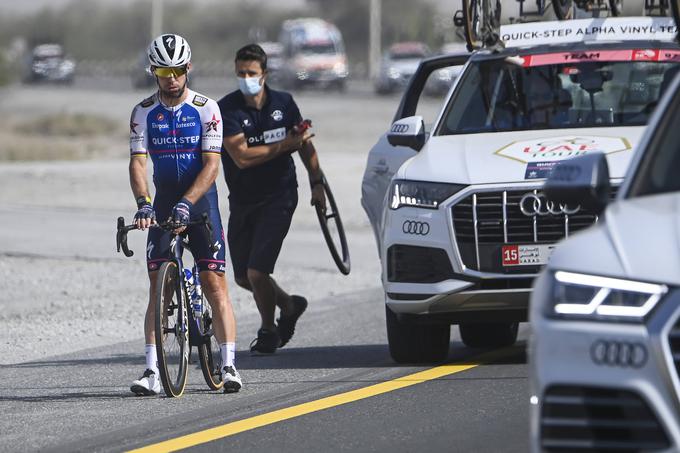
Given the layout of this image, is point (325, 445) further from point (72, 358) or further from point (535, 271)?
point (72, 358)

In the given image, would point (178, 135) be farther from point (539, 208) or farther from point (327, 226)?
point (327, 226)

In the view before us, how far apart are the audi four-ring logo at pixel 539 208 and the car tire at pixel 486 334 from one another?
1.69 m

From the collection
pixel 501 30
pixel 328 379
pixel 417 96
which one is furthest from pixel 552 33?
pixel 328 379

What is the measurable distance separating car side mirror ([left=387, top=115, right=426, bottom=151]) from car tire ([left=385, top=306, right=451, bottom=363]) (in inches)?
38.8

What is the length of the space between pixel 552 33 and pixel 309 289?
464 centimetres

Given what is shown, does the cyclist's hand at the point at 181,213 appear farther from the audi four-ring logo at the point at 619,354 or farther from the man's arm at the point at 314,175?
the audi four-ring logo at the point at 619,354

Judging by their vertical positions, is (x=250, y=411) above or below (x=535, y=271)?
below

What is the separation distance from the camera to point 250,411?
827 centimetres

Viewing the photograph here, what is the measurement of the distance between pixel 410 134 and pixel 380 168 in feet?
3.01

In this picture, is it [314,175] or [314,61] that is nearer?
[314,175]

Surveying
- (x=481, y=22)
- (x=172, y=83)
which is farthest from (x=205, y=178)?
(x=481, y=22)

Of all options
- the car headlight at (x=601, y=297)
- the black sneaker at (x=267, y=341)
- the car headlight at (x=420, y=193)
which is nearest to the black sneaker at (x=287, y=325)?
the black sneaker at (x=267, y=341)

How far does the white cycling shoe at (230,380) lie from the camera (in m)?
8.80

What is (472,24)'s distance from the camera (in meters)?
10.7
